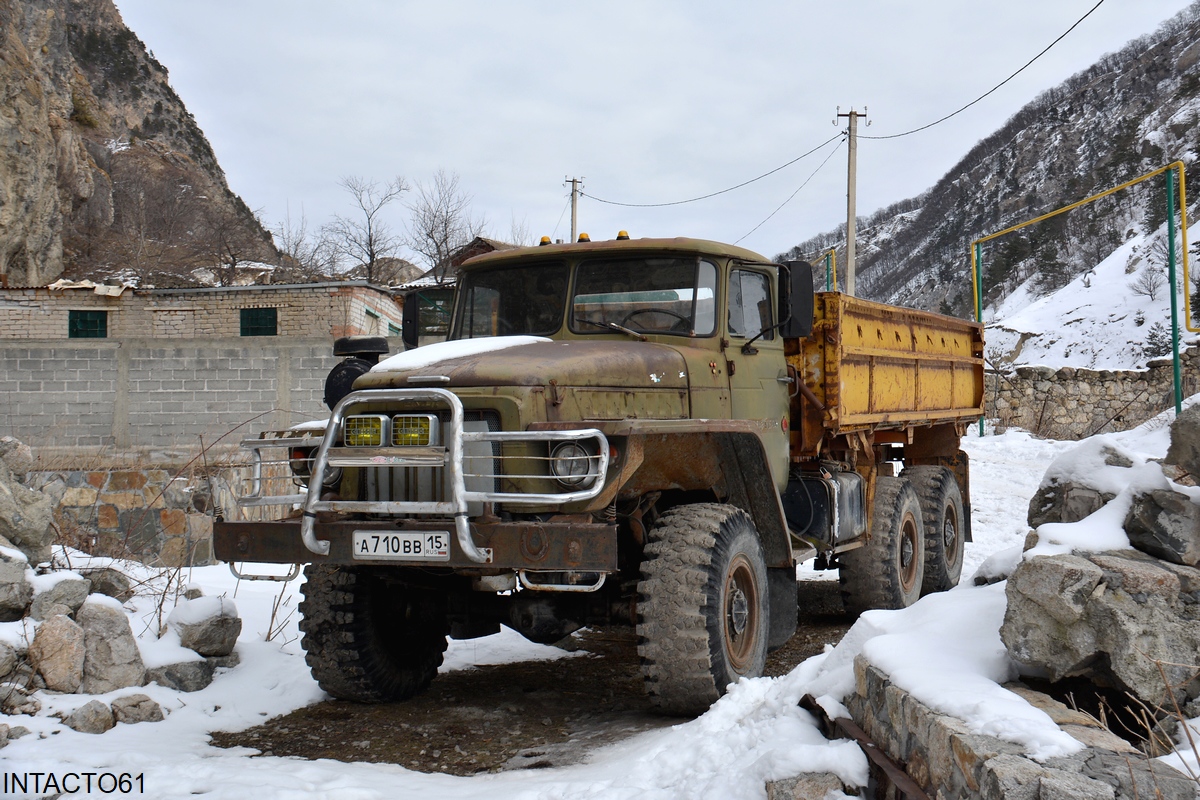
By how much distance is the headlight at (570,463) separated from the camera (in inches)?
166

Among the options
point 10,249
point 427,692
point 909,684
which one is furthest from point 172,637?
point 10,249

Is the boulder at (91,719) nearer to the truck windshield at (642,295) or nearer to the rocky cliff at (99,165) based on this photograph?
the truck windshield at (642,295)

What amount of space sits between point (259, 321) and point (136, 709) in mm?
16184

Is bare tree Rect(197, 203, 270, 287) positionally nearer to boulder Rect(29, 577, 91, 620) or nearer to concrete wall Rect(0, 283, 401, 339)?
concrete wall Rect(0, 283, 401, 339)

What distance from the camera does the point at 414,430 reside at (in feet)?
14.2

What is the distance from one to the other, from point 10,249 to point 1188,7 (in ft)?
336

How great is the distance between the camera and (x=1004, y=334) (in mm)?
35344

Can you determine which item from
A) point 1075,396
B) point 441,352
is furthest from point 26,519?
point 1075,396

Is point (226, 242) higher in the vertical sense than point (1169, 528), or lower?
higher

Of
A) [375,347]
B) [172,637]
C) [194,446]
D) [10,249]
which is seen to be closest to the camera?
[172,637]

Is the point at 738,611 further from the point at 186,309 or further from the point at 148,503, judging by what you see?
the point at 186,309

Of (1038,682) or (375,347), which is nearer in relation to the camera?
(1038,682)

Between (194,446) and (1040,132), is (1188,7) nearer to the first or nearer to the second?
(1040,132)

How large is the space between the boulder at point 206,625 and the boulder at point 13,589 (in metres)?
0.77
